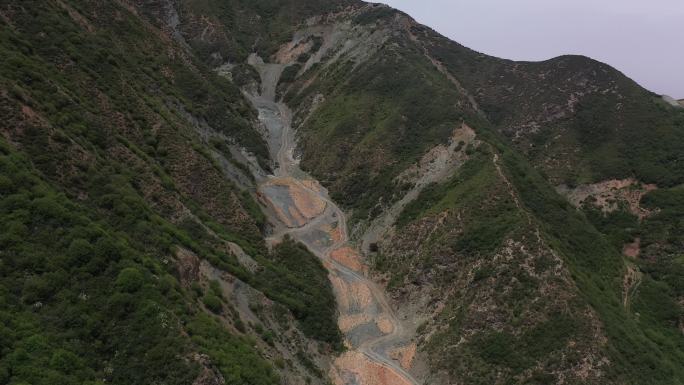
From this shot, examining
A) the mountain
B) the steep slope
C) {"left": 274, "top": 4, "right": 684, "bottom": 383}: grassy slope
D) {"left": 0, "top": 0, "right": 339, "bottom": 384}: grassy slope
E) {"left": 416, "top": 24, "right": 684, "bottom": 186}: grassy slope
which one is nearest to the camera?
{"left": 0, "top": 0, "right": 339, "bottom": 384}: grassy slope

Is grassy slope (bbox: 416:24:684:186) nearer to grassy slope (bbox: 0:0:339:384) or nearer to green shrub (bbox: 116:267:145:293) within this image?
grassy slope (bbox: 0:0:339:384)

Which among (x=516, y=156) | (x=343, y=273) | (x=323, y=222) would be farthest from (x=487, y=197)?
(x=323, y=222)

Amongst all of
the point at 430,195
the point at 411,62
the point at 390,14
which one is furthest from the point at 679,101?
the point at 430,195

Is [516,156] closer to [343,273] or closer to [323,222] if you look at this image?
[323,222]

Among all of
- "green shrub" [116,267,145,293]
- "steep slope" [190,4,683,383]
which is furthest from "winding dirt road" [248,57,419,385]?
"green shrub" [116,267,145,293]

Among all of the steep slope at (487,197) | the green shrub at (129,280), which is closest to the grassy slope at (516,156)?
the steep slope at (487,197)

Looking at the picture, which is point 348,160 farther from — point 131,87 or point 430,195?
point 131,87

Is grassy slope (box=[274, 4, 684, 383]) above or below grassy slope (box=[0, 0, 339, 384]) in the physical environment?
above
